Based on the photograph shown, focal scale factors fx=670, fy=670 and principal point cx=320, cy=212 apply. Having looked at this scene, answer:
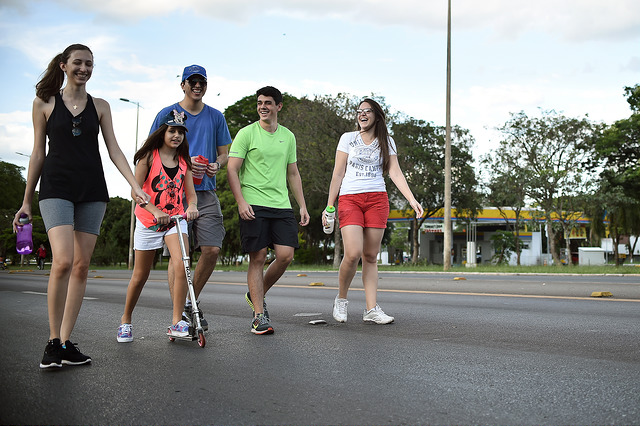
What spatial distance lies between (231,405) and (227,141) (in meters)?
3.17

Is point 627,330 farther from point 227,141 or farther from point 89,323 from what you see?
point 89,323

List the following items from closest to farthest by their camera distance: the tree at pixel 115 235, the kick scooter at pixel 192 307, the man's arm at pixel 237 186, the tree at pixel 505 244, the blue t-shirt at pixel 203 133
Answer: the kick scooter at pixel 192 307, the blue t-shirt at pixel 203 133, the man's arm at pixel 237 186, the tree at pixel 115 235, the tree at pixel 505 244

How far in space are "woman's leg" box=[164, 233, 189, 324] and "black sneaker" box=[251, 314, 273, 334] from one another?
0.69m

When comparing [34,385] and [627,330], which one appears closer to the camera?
A: [34,385]

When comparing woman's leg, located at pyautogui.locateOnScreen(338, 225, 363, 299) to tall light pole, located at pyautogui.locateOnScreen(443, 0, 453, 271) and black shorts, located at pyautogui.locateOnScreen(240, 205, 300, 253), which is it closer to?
black shorts, located at pyautogui.locateOnScreen(240, 205, 300, 253)

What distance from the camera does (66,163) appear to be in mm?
4215

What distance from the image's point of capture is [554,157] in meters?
36.3

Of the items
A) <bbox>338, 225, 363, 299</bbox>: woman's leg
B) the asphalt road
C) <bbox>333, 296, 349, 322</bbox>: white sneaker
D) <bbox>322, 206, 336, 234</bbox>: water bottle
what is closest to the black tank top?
the asphalt road

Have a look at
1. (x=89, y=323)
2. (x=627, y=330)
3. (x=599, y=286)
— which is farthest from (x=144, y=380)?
(x=599, y=286)

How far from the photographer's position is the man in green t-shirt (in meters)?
5.88

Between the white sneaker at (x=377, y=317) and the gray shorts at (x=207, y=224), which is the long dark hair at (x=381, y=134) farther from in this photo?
the gray shorts at (x=207, y=224)

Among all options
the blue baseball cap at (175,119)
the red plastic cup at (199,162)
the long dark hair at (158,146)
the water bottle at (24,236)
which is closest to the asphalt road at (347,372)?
the water bottle at (24,236)

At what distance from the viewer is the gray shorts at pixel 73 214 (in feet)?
13.6

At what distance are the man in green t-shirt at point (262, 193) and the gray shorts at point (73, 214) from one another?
5.40 ft
